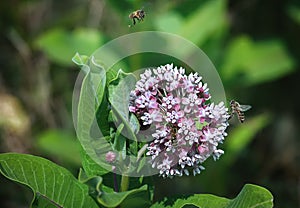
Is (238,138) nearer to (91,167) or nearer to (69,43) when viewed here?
(69,43)

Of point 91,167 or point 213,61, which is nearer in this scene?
point 91,167

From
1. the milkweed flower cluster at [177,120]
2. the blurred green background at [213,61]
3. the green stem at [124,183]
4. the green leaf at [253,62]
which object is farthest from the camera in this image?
the green leaf at [253,62]

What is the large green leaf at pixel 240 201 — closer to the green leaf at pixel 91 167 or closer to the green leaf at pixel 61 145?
the green leaf at pixel 91 167

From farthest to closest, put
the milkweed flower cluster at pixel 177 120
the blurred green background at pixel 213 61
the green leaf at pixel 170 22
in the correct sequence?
the blurred green background at pixel 213 61 < the green leaf at pixel 170 22 < the milkweed flower cluster at pixel 177 120

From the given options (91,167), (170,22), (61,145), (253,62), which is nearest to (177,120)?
(91,167)

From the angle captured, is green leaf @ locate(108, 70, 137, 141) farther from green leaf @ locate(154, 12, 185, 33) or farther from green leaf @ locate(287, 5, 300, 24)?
green leaf @ locate(287, 5, 300, 24)

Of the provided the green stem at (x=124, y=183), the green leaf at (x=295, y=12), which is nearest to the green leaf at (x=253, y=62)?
the green leaf at (x=295, y=12)
